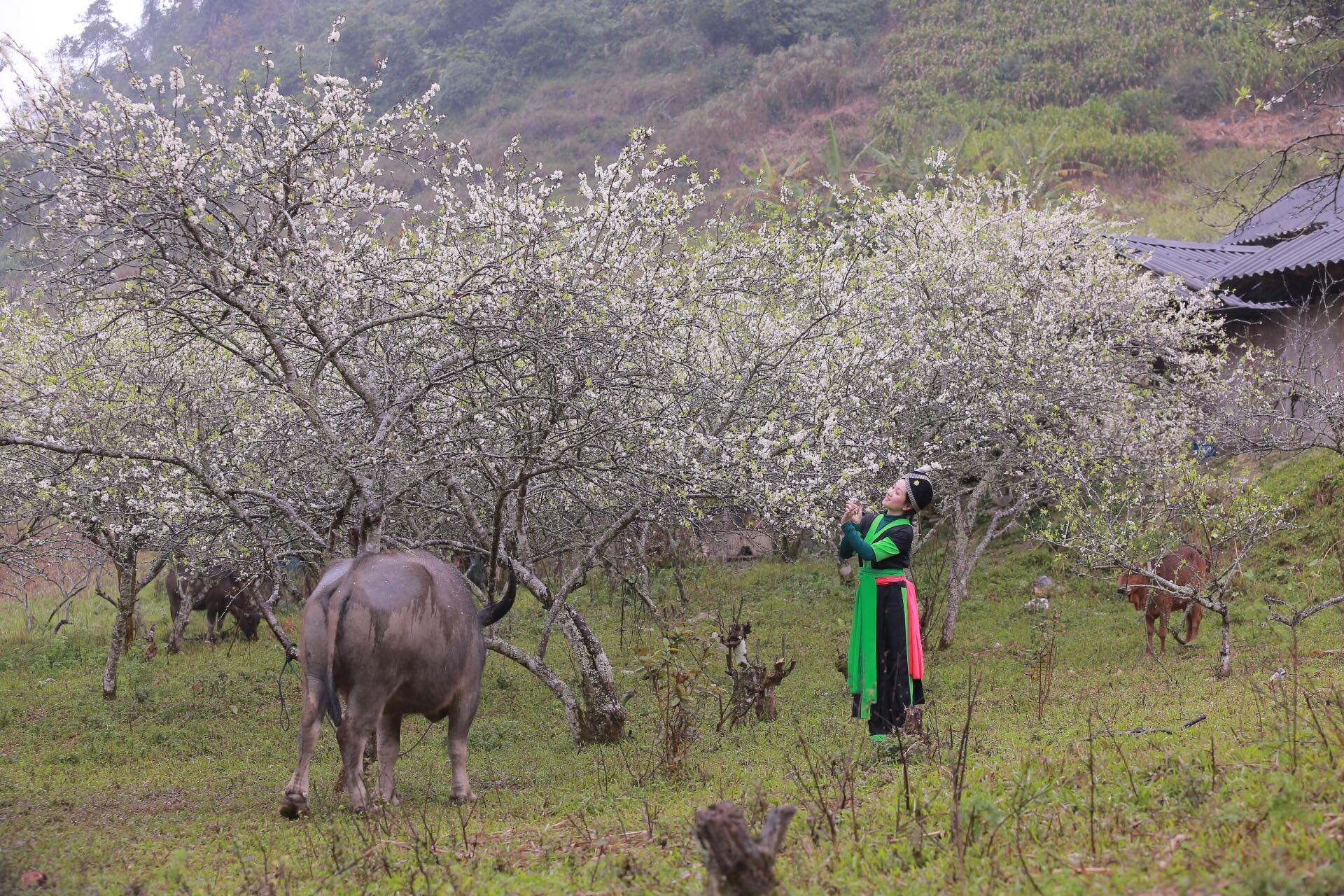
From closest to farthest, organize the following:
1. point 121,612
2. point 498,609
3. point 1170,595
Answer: point 498,609 → point 1170,595 → point 121,612

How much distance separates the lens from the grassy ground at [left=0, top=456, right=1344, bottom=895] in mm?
5137

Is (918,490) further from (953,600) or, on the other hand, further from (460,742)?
(953,600)

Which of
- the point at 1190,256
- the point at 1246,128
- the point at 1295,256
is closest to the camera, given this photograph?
the point at 1295,256

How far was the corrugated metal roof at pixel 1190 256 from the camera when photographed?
24062 mm

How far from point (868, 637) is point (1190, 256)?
72.0ft

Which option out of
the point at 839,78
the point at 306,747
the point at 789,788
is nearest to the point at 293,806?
the point at 306,747

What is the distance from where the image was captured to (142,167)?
338 inches

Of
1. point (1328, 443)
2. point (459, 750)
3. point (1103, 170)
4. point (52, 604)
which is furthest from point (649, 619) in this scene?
point (1103, 170)

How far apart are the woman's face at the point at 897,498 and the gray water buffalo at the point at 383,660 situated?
132 inches

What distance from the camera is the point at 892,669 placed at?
28.6ft

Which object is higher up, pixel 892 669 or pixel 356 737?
pixel 356 737

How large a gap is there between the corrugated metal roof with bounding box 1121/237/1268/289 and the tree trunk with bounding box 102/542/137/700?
1825 centimetres

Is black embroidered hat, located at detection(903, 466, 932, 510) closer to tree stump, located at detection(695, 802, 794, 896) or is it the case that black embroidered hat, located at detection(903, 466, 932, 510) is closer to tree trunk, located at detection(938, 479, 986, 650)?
tree stump, located at detection(695, 802, 794, 896)

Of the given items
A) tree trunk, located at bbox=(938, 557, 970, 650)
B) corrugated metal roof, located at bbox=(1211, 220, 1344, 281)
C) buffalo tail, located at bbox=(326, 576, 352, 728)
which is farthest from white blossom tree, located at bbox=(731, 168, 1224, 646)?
buffalo tail, located at bbox=(326, 576, 352, 728)
